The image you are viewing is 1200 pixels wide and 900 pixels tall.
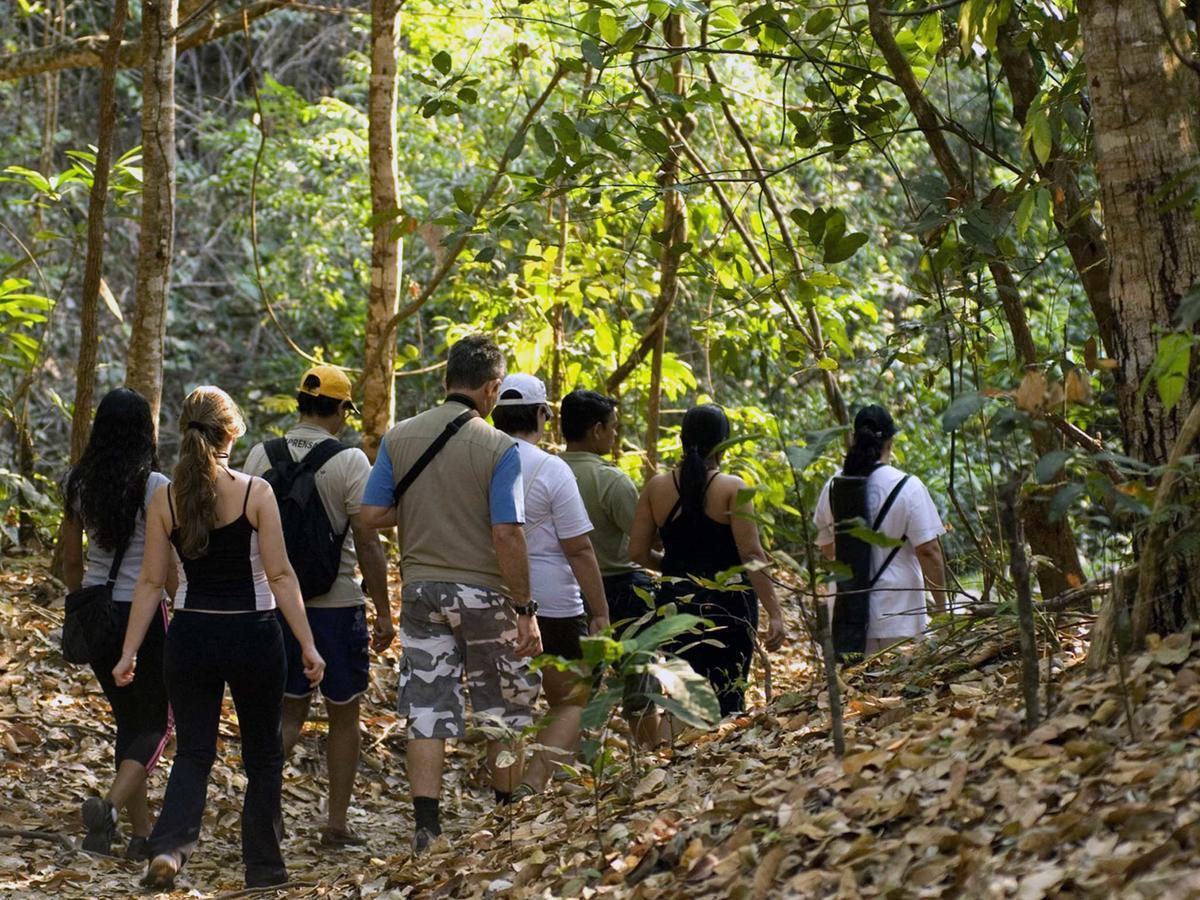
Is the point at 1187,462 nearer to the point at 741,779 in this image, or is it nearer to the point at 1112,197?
the point at 1112,197

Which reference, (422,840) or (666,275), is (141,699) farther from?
(666,275)

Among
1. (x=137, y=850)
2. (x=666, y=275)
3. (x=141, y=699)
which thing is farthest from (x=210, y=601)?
(x=666, y=275)

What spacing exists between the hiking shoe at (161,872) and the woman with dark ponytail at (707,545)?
2395 mm

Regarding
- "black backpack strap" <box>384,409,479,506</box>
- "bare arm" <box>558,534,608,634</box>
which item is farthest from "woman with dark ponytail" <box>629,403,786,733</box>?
"black backpack strap" <box>384,409,479,506</box>

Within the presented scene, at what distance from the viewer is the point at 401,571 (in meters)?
6.41

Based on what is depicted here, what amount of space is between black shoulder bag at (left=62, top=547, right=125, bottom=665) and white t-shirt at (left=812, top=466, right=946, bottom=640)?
3.18 m

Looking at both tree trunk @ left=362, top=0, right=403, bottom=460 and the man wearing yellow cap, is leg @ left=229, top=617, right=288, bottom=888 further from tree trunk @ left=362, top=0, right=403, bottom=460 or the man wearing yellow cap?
tree trunk @ left=362, top=0, right=403, bottom=460

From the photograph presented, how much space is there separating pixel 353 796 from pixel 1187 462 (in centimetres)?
525

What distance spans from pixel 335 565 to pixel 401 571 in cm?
48

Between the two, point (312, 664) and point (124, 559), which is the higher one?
point (124, 559)

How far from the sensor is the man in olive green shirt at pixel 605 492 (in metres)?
7.18

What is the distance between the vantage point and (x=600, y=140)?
6297 millimetres

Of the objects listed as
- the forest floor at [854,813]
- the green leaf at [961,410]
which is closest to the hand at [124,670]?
the forest floor at [854,813]

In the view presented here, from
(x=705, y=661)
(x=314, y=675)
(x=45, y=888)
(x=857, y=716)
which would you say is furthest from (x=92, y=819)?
(x=857, y=716)
